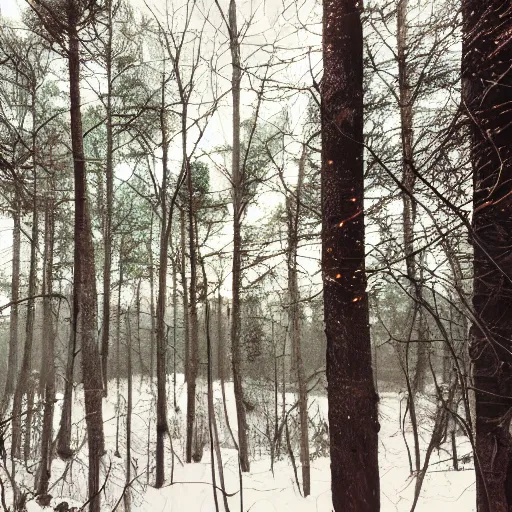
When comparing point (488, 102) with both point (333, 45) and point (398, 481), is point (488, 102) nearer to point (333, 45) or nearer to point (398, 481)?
point (333, 45)

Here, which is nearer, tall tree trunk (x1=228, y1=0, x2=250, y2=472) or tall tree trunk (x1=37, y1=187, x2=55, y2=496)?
tall tree trunk (x1=228, y1=0, x2=250, y2=472)

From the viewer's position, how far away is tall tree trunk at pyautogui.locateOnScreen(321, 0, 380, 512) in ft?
8.10

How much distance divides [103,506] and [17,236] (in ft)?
28.9

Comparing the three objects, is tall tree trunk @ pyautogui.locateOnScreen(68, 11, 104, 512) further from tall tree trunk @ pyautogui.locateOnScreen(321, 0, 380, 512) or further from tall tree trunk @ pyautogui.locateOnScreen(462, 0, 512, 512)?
tall tree trunk @ pyautogui.locateOnScreen(462, 0, 512, 512)

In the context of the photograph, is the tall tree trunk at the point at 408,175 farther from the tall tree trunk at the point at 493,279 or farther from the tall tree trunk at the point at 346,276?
the tall tree trunk at the point at 493,279

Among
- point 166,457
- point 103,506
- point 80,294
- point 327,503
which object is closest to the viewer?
point 80,294

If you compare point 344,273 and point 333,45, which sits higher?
point 333,45

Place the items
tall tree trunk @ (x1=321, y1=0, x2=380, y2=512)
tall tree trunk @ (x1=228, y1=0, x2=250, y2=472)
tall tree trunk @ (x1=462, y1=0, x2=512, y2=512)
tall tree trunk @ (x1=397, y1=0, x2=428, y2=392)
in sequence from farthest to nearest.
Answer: tall tree trunk @ (x1=228, y1=0, x2=250, y2=472) → tall tree trunk @ (x1=462, y1=0, x2=512, y2=512) → tall tree trunk @ (x1=321, y1=0, x2=380, y2=512) → tall tree trunk @ (x1=397, y1=0, x2=428, y2=392)

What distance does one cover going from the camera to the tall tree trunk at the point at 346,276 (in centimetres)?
247

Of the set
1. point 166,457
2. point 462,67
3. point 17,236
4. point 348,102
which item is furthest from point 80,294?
point 17,236

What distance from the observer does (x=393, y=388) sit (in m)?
25.3

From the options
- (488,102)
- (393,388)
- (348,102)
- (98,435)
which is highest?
(488,102)

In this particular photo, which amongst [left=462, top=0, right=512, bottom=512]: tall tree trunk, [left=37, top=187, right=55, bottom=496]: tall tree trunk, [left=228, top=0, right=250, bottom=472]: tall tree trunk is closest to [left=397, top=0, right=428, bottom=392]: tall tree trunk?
[left=462, top=0, right=512, bottom=512]: tall tree trunk

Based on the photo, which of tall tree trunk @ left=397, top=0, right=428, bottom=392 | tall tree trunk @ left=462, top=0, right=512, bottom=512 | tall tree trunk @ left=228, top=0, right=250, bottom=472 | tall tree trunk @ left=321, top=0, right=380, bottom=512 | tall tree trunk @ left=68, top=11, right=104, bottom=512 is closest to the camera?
tall tree trunk @ left=397, top=0, right=428, bottom=392
